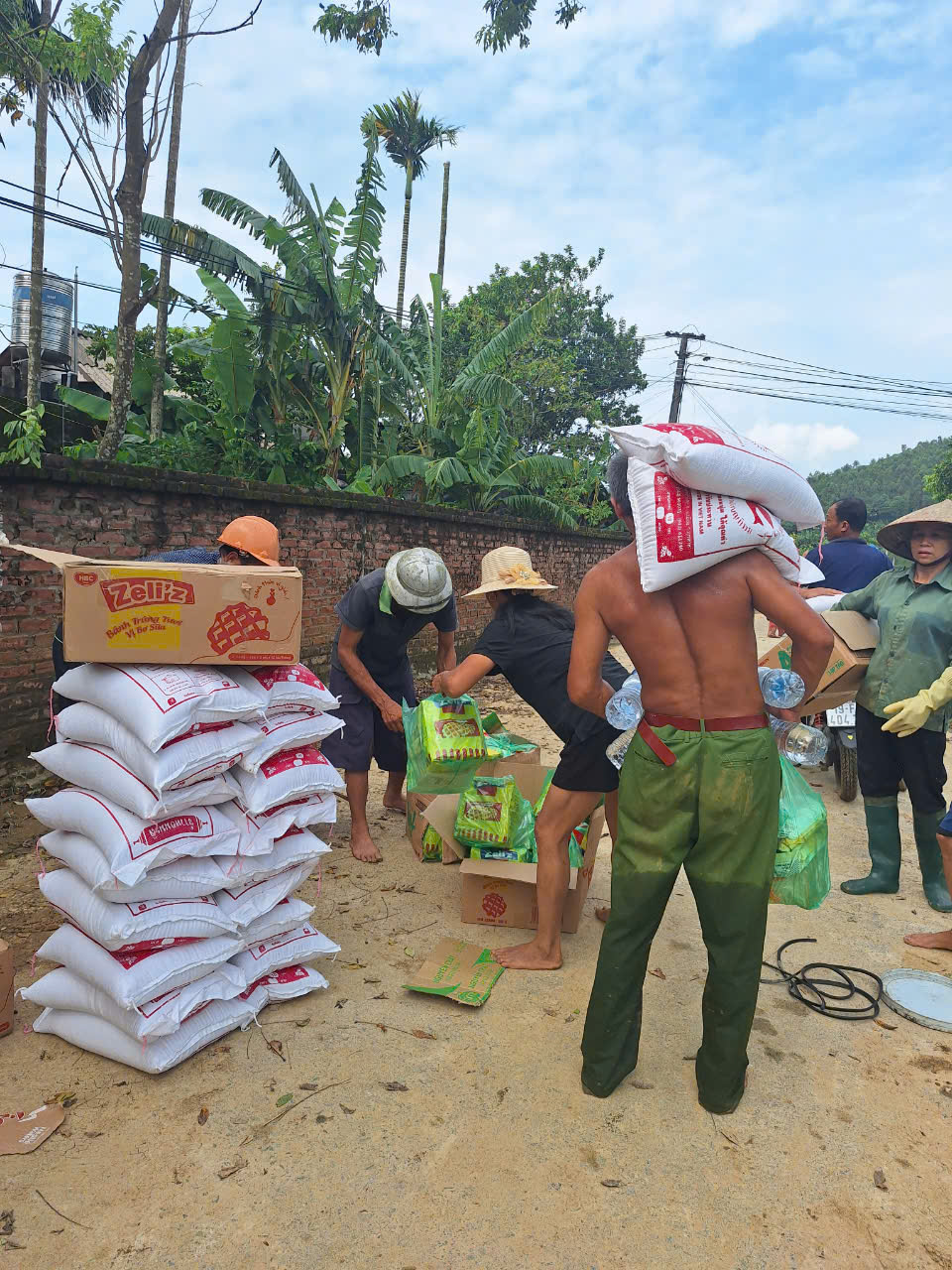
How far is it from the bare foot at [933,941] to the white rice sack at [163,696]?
2964 millimetres

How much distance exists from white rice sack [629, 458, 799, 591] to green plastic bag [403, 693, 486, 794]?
4.58 ft

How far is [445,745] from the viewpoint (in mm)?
3223

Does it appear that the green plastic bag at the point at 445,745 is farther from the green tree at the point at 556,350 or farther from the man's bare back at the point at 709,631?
the green tree at the point at 556,350

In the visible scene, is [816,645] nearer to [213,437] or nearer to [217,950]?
[217,950]

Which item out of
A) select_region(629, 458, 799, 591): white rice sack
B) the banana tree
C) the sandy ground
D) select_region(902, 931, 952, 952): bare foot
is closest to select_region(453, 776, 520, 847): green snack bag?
the sandy ground

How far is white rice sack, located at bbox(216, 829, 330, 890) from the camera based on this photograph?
97.3 inches

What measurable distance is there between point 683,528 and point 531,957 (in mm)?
1906

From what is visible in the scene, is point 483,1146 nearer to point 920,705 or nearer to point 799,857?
point 799,857

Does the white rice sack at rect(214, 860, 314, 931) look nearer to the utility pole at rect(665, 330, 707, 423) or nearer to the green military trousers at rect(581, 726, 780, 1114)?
the green military trousers at rect(581, 726, 780, 1114)

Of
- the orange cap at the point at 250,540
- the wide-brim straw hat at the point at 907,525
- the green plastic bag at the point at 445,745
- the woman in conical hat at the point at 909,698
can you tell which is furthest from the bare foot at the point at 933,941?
the orange cap at the point at 250,540

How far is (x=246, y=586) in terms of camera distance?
2424 millimetres

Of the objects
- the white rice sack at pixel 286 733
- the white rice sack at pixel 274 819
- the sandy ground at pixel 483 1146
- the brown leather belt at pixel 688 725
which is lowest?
the sandy ground at pixel 483 1146

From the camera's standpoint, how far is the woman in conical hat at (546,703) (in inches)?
115

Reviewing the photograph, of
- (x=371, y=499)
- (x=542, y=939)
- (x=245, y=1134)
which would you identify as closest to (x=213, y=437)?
(x=371, y=499)
